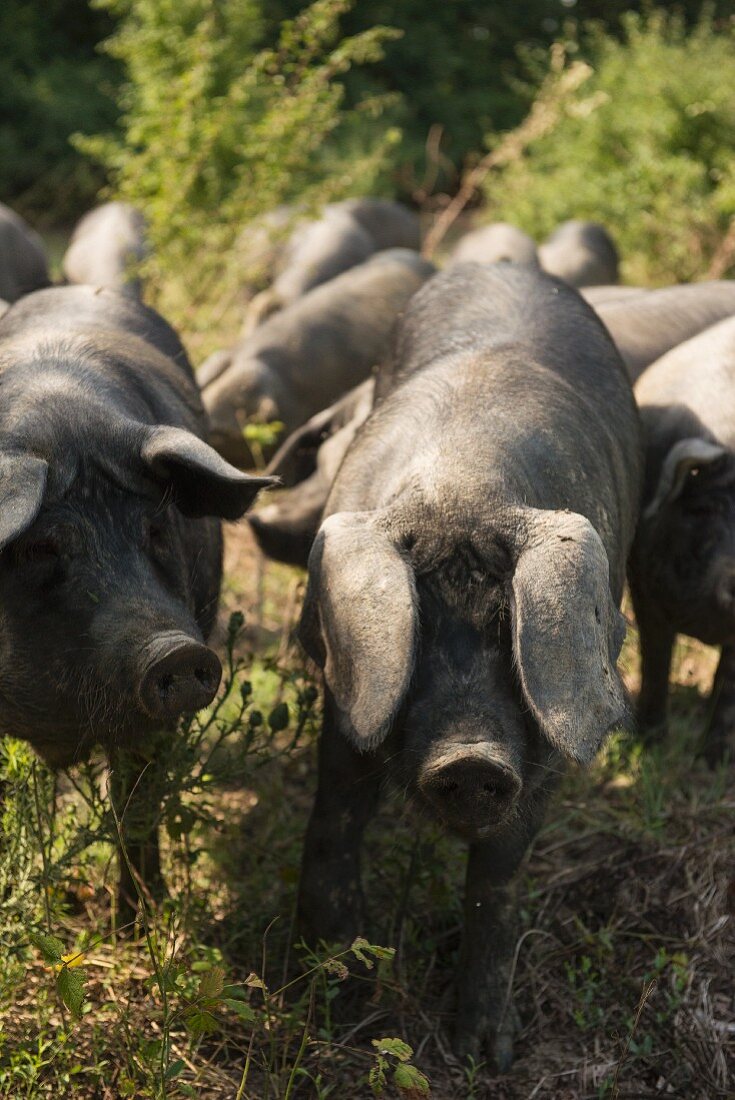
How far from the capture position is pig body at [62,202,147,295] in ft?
31.1

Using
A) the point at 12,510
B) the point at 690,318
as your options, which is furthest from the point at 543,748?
the point at 690,318

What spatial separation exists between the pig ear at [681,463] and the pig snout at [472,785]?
205 cm

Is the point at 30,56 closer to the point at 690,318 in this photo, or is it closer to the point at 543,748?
the point at 690,318

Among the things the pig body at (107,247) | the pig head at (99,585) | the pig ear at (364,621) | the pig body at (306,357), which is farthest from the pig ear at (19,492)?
the pig body at (107,247)

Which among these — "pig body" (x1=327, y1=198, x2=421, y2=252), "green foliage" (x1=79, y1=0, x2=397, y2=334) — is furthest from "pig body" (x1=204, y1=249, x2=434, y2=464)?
"pig body" (x1=327, y1=198, x2=421, y2=252)

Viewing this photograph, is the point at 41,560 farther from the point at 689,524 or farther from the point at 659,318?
the point at 659,318

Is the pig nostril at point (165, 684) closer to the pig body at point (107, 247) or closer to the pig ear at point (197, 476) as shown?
the pig ear at point (197, 476)

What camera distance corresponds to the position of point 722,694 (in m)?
5.28

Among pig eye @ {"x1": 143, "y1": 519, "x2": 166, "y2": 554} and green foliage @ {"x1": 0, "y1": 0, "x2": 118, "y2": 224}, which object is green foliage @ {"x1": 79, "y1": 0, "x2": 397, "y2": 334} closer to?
pig eye @ {"x1": 143, "y1": 519, "x2": 166, "y2": 554}

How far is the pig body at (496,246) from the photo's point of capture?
412 inches

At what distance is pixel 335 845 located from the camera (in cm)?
371

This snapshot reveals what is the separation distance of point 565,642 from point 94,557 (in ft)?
3.71

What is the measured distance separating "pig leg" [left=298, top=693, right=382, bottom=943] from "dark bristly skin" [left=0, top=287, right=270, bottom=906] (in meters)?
0.51

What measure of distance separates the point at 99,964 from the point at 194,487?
56.0 inches
